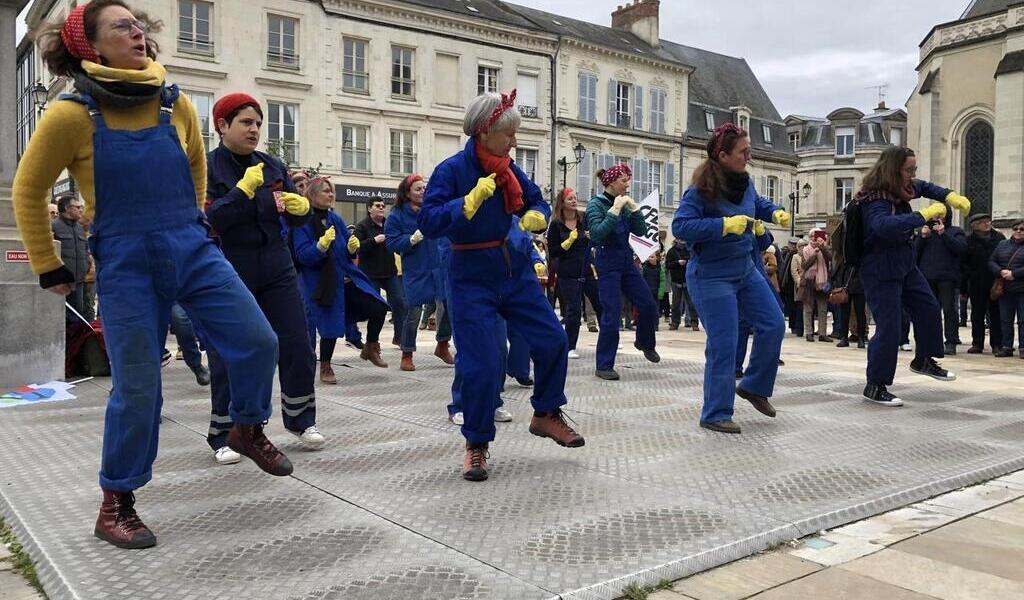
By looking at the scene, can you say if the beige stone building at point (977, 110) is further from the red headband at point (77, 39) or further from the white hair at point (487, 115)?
the red headband at point (77, 39)

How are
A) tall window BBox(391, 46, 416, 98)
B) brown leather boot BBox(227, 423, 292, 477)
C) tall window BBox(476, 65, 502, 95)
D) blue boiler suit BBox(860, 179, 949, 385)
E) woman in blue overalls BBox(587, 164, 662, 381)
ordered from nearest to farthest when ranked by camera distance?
brown leather boot BBox(227, 423, 292, 477), blue boiler suit BBox(860, 179, 949, 385), woman in blue overalls BBox(587, 164, 662, 381), tall window BBox(391, 46, 416, 98), tall window BBox(476, 65, 502, 95)

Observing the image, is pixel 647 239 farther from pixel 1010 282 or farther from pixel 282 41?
pixel 282 41

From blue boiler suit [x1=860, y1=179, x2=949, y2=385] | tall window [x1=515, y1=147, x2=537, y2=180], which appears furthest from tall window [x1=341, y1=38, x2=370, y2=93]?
blue boiler suit [x1=860, y1=179, x2=949, y2=385]

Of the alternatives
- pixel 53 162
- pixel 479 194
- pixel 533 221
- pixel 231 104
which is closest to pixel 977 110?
pixel 533 221

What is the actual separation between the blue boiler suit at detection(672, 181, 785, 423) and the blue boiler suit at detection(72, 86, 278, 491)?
3135 mm

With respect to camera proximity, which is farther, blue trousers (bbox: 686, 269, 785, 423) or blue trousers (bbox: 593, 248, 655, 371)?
blue trousers (bbox: 593, 248, 655, 371)

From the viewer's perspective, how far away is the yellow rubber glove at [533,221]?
4.33 metres

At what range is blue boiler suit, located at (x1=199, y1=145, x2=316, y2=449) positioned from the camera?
449cm

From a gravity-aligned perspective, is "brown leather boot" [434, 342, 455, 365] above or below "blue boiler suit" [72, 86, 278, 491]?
below

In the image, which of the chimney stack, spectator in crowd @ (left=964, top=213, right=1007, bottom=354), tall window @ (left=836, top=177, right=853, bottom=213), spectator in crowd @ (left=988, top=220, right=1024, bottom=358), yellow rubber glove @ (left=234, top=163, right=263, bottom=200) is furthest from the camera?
tall window @ (left=836, top=177, right=853, bottom=213)

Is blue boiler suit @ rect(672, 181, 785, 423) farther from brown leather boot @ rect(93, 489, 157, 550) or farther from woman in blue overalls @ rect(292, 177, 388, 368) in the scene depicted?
brown leather boot @ rect(93, 489, 157, 550)

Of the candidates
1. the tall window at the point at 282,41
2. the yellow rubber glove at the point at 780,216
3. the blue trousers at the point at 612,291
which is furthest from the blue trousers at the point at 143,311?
the tall window at the point at 282,41

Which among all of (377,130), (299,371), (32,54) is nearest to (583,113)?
(377,130)

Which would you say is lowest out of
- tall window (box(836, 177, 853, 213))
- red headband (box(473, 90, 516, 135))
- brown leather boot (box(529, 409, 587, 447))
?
brown leather boot (box(529, 409, 587, 447))
